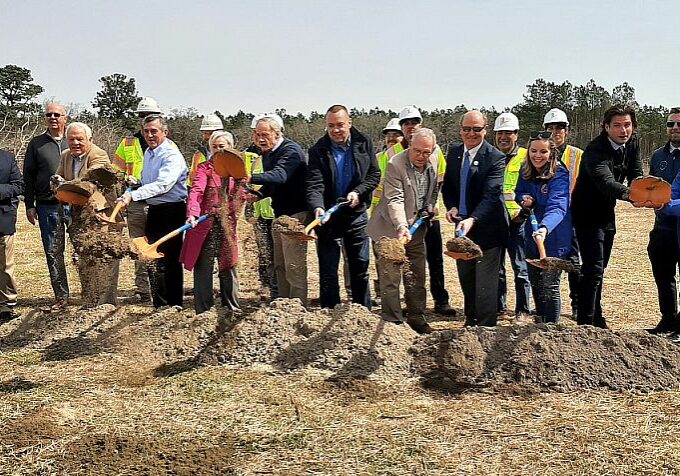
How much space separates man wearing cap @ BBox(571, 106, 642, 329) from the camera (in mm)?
5637

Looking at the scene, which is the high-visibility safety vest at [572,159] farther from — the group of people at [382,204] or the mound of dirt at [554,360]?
the mound of dirt at [554,360]

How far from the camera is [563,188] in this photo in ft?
18.6

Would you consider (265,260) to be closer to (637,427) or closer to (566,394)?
(566,394)

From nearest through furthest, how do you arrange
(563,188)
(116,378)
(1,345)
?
(116,378)
(563,188)
(1,345)

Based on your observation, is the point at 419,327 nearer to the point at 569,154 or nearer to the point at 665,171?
the point at 569,154

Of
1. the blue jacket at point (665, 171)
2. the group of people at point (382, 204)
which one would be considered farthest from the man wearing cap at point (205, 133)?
the blue jacket at point (665, 171)

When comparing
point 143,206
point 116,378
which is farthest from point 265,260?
point 116,378

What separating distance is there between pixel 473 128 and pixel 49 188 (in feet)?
14.1

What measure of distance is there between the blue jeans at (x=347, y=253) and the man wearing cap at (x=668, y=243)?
2.53 m

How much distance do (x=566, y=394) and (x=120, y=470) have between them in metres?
2.90

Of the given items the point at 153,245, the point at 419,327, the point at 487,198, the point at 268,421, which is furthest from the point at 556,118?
the point at 268,421

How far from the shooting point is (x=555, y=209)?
220 inches

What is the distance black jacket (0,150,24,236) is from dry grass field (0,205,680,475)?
4.84ft

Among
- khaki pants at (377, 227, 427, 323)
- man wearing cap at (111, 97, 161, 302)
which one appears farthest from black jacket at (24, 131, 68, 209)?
khaki pants at (377, 227, 427, 323)
